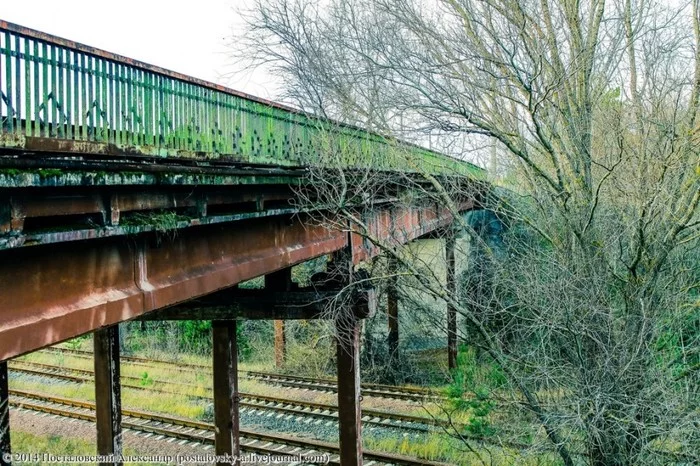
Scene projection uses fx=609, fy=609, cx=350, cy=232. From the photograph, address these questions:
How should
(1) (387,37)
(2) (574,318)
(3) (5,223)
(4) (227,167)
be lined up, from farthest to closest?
1. (1) (387,37)
2. (2) (574,318)
3. (4) (227,167)
4. (3) (5,223)

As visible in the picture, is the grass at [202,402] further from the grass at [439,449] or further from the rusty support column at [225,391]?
the rusty support column at [225,391]

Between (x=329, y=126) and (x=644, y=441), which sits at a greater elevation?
(x=329, y=126)

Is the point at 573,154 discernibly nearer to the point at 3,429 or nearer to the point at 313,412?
the point at 313,412

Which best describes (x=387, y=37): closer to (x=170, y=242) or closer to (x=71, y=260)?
(x=170, y=242)

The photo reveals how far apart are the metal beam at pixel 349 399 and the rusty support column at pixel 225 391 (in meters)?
1.54

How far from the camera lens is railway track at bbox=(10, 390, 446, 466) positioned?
10.5m

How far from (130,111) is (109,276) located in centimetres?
111

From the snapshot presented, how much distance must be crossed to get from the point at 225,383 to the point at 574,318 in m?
5.02

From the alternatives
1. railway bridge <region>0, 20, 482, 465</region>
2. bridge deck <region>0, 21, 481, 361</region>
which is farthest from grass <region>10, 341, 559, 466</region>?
bridge deck <region>0, 21, 481, 361</region>

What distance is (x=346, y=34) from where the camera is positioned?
8.96m

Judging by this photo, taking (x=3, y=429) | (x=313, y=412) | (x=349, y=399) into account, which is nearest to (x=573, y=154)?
(x=349, y=399)

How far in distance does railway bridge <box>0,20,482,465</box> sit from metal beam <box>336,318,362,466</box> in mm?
1611

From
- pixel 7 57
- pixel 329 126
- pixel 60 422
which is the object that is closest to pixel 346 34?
pixel 329 126

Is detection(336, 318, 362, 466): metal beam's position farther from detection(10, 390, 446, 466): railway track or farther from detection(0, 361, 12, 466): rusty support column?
detection(0, 361, 12, 466): rusty support column
